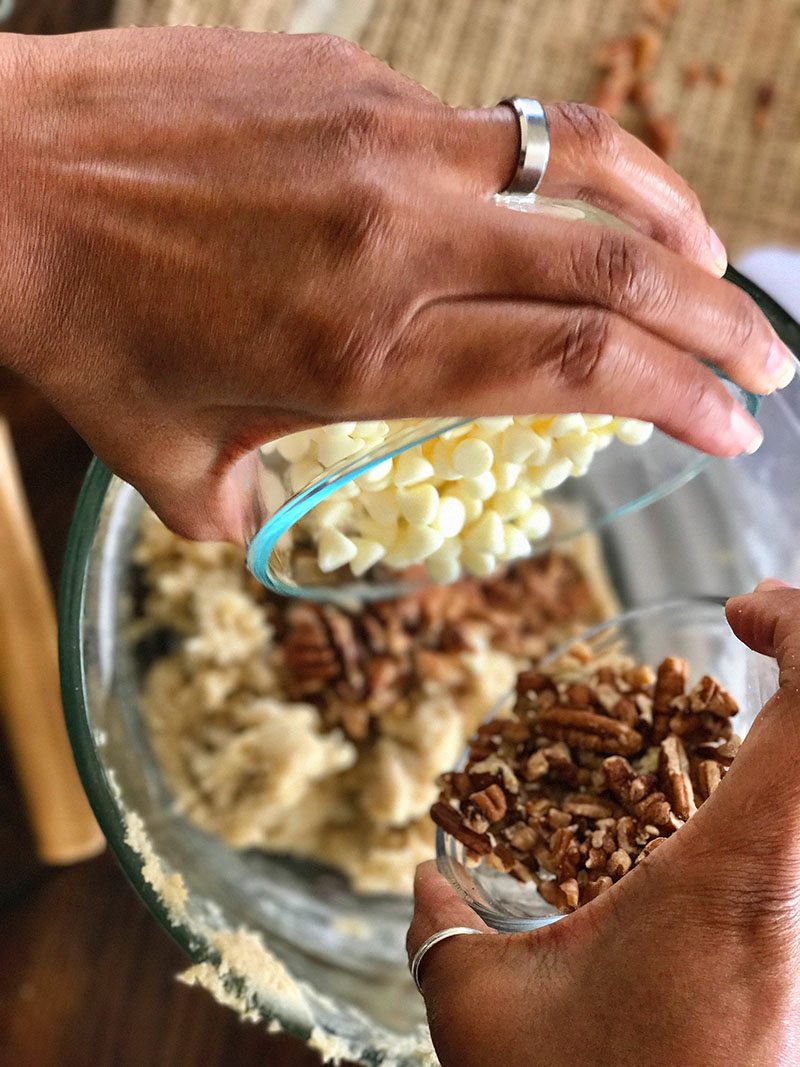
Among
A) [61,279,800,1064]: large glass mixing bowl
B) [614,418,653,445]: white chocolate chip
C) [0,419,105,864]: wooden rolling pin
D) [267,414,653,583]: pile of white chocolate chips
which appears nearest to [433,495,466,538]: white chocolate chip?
[267,414,653,583]: pile of white chocolate chips

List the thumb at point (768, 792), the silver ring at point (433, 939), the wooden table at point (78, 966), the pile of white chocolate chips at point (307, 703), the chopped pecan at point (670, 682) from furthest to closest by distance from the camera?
the wooden table at point (78, 966)
the pile of white chocolate chips at point (307, 703)
the chopped pecan at point (670, 682)
the silver ring at point (433, 939)
the thumb at point (768, 792)

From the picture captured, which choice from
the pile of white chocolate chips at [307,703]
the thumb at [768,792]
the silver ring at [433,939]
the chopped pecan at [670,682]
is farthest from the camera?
the pile of white chocolate chips at [307,703]

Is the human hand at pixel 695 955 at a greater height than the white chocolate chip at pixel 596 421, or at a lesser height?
lesser

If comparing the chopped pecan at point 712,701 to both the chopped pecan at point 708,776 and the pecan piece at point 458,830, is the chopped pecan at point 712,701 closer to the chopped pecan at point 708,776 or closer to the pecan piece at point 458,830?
the chopped pecan at point 708,776

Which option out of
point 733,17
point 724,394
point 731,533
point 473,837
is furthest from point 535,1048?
point 733,17

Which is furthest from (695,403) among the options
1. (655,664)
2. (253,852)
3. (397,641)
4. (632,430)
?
(253,852)

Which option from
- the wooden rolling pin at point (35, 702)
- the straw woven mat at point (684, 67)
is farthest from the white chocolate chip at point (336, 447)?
the straw woven mat at point (684, 67)

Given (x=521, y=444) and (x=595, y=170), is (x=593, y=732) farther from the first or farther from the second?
(x=595, y=170)
